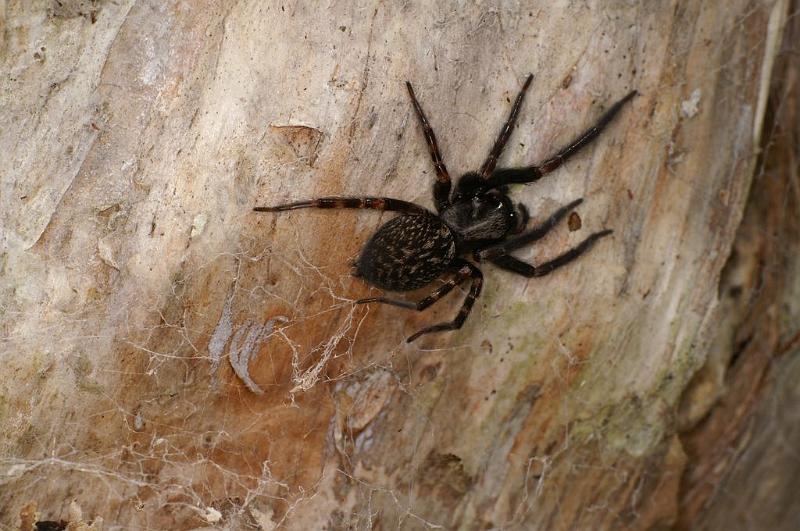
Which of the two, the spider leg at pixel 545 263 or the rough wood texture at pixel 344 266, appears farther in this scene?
the spider leg at pixel 545 263

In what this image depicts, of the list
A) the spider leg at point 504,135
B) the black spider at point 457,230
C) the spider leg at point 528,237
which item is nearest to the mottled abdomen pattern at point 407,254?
the black spider at point 457,230

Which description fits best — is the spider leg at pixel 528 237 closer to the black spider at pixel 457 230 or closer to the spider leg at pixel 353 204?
the black spider at pixel 457 230

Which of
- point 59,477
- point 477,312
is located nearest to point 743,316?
point 477,312

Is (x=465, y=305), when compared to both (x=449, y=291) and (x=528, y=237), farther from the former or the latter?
(x=528, y=237)

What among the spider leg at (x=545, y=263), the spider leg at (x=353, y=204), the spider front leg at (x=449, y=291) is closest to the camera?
the spider leg at (x=353, y=204)

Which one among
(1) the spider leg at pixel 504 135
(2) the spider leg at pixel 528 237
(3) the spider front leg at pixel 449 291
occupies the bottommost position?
(3) the spider front leg at pixel 449 291

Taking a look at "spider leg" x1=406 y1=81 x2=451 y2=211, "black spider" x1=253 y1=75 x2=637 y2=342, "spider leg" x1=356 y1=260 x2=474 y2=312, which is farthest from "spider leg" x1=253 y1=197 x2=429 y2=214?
"spider leg" x1=356 y1=260 x2=474 y2=312

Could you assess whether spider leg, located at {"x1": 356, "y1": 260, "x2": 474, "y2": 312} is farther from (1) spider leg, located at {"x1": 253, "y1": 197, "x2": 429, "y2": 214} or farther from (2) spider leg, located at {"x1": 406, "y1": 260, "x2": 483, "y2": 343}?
(1) spider leg, located at {"x1": 253, "y1": 197, "x2": 429, "y2": 214}
